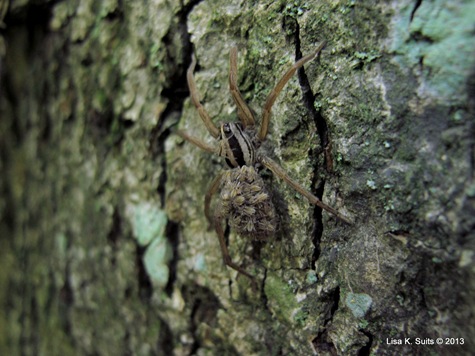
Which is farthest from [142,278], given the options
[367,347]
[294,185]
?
[367,347]

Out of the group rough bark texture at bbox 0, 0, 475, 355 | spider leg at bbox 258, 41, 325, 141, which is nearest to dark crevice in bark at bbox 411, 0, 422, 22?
rough bark texture at bbox 0, 0, 475, 355

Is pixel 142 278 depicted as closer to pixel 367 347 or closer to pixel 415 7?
pixel 367 347

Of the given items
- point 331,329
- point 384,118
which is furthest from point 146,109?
point 331,329

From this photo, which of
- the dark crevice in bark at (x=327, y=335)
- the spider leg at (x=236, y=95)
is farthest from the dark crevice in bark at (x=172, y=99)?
the dark crevice in bark at (x=327, y=335)

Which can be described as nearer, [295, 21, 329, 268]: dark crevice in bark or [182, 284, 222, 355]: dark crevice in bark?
[295, 21, 329, 268]: dark crevice in bark

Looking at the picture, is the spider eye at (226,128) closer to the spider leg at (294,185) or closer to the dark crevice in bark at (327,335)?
the spider leg at (294,185)

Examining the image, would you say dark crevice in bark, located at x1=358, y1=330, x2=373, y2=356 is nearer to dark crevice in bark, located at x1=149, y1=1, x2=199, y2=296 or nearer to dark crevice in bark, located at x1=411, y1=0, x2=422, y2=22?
dark crevice in bark, located at x1=149, y1=1, x2=199, y2=296
